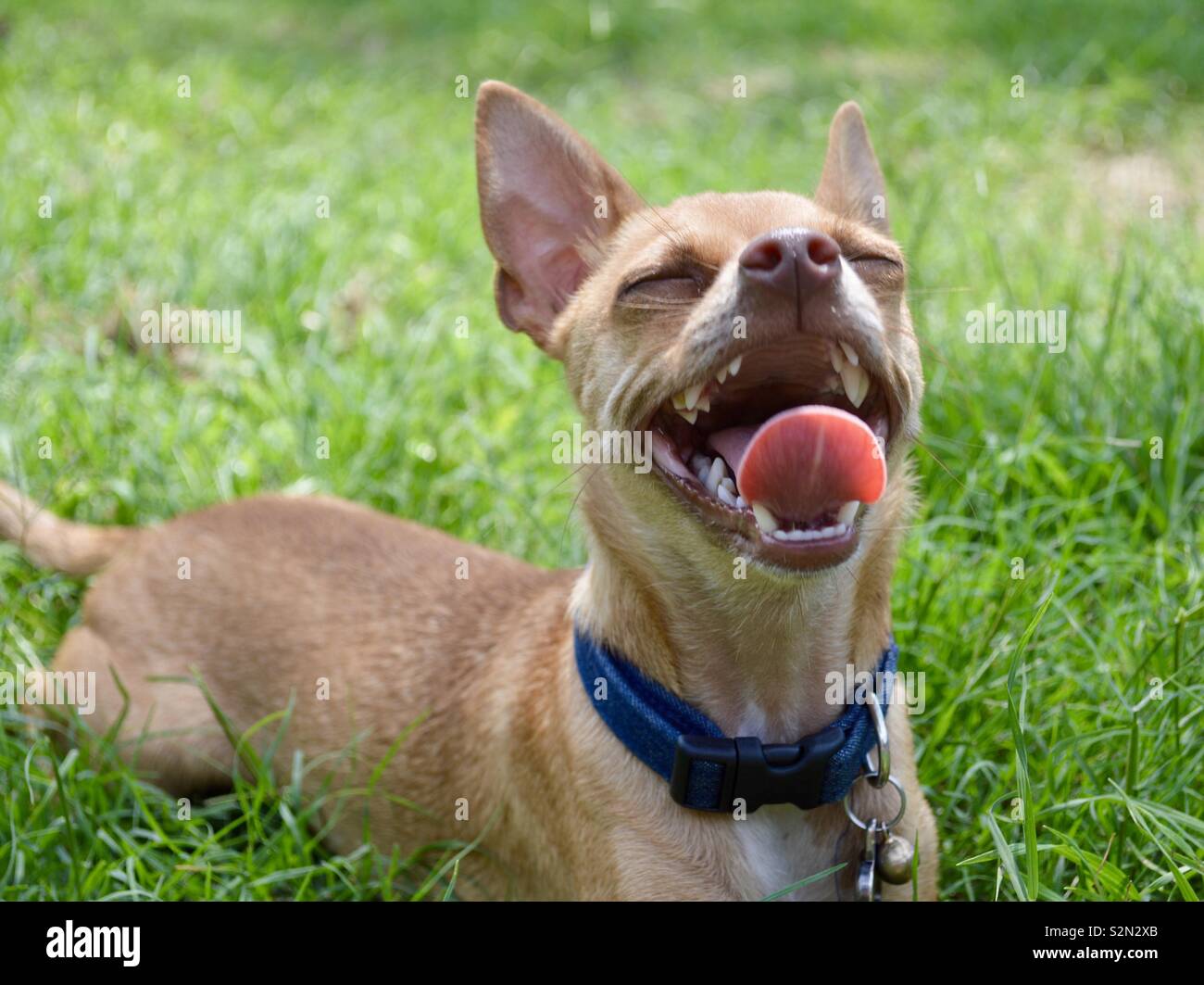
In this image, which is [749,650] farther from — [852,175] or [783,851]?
[852,175]

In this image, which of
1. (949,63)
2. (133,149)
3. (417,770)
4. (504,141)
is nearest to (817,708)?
(417,770)

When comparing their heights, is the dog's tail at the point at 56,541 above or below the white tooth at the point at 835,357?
below

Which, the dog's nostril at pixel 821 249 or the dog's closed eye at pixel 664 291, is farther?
the dog's closed eye at pixel 664 291

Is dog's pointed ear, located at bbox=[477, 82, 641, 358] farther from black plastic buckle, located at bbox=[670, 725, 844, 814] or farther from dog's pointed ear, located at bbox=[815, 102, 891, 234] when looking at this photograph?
black plastic buckle, located at bbox=[670, 725, 844, 814]

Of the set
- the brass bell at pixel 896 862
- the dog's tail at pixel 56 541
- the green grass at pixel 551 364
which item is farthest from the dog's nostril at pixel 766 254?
the dog's tail at pixel 56 541

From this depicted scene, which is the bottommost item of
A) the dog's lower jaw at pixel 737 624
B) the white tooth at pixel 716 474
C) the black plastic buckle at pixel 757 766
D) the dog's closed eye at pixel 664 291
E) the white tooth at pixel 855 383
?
the black plastic buckle at pixel 757 766

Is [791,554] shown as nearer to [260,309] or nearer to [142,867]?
[142,867]

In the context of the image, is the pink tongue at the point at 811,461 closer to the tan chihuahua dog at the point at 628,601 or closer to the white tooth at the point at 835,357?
the tan chihuahua dog at the point at 628,601

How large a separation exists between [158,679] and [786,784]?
1.83 metres

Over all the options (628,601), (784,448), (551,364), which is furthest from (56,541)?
(784,448)

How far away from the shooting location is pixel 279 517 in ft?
12.1

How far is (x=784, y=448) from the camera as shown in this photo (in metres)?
2.24

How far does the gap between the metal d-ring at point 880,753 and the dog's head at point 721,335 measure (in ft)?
1.11

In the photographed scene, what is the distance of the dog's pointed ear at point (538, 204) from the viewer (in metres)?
2.93
